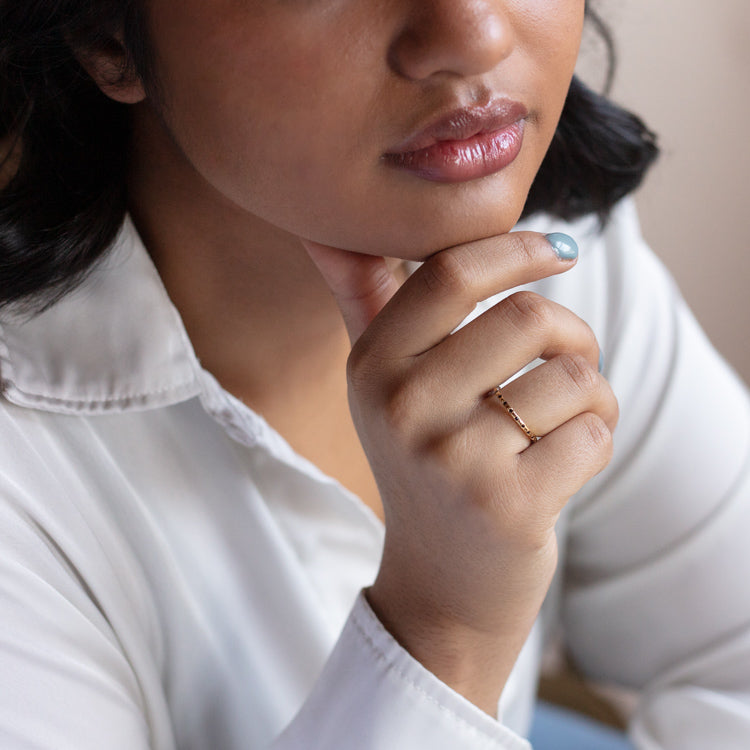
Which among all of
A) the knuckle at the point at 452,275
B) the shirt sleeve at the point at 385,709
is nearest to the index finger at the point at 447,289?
the knuckle at the point at 452,275

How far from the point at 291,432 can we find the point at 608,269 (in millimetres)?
475

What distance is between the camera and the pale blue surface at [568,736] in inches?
39.7

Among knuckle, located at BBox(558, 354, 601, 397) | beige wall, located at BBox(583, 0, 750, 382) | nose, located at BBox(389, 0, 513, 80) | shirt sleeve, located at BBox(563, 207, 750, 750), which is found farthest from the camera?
beige wall, located at BBox(583, 0, 750, 382)

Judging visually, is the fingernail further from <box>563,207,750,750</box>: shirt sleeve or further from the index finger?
<box>563,207,750,750</box>: shirt sleeve

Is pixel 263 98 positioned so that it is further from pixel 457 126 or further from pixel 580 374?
pixel 580 374

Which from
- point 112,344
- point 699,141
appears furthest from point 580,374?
point 699,141

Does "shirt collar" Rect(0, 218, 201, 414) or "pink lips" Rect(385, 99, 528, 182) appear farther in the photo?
"shirt collar" Rect(0, 218, 201, 414)

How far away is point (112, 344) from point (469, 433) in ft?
1.01

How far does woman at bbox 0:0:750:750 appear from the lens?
54 centimetres

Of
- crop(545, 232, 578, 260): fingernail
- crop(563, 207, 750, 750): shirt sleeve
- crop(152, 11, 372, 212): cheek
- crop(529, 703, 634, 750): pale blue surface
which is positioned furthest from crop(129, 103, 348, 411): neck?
crop(529, 703, 634, 750): pale blue surface

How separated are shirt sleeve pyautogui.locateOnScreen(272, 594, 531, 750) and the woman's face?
0.30 meters

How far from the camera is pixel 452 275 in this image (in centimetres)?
57

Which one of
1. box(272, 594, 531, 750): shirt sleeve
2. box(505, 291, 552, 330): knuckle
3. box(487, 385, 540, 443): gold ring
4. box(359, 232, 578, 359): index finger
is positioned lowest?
box(272, 594, 531, 750): shirt sleeve

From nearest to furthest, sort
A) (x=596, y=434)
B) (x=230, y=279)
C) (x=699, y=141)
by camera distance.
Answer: (x=596, y=434) < (x=230, y=279) < (x=699, y=141)
